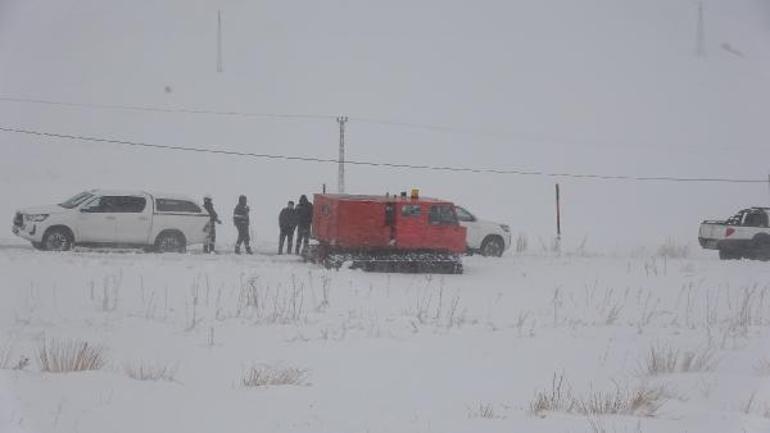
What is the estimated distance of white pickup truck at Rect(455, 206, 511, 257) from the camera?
2466cm

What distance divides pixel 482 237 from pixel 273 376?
15.4 m

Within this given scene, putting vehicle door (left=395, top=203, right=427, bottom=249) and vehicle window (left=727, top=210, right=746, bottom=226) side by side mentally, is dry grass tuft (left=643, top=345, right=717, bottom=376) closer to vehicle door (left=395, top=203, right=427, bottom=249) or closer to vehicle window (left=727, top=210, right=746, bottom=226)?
vehicle door (left=395, top=203, right=427, bottom=249)

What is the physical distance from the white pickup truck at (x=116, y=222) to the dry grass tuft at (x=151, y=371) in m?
11.3

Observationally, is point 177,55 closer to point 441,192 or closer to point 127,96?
point 127,96

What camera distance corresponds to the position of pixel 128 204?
70.2 feet

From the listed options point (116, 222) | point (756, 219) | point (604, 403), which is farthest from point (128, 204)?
point (756, 219)

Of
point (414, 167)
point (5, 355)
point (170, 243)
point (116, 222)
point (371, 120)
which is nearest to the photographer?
point (5, 355)

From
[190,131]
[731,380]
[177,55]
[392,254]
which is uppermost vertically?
[177,55]

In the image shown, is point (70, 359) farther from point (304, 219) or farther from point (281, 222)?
point (304, 219)

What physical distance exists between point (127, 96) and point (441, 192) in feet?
97.3

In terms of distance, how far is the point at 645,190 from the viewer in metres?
51.1

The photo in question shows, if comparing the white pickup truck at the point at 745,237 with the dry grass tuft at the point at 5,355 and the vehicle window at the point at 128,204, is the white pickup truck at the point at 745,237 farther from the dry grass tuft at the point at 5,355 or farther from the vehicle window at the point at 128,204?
the dry grass tuft at the point at 5,355

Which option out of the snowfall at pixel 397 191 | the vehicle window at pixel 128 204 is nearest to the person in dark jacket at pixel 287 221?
the snowfall at pixel 397 191

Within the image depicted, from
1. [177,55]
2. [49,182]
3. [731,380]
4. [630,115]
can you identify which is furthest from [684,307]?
[177,55]
